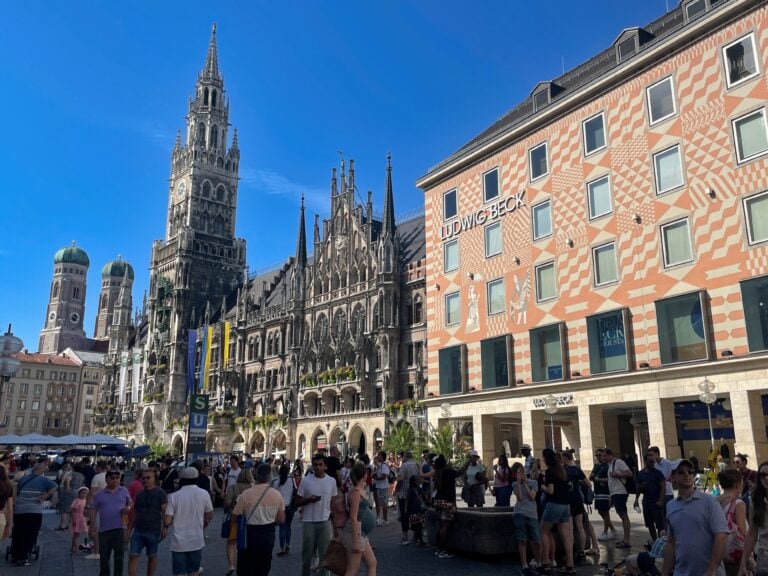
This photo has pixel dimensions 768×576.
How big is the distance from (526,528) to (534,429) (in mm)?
18800

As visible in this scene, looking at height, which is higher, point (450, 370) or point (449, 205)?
point (449, 205)

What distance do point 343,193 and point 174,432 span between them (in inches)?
1376

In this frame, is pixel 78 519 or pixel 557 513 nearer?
pixel 557 513

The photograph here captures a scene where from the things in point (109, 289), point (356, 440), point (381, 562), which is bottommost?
point (381, 562)

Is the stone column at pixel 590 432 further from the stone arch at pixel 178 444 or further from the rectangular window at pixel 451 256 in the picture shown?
the stone arch at pixel 178 444

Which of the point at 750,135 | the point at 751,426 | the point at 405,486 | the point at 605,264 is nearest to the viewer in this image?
the point at 405,486

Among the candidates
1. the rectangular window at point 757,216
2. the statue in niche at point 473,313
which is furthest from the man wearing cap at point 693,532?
the statue in niche at point 473,313

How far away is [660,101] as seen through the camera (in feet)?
86.2

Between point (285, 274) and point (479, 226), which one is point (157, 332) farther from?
point (479, 226)

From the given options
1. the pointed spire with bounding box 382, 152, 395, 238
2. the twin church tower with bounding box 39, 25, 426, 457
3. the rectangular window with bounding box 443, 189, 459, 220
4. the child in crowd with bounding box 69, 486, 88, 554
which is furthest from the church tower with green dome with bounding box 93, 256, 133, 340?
the child in crowd with bounding box 69, 486, 88, 554

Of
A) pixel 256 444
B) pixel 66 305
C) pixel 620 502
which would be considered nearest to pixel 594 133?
pixel 620 502

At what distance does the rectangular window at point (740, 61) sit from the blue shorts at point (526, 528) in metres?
20.1

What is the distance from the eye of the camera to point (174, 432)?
2874 inches

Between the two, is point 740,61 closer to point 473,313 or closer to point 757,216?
Answer: point 757,216
